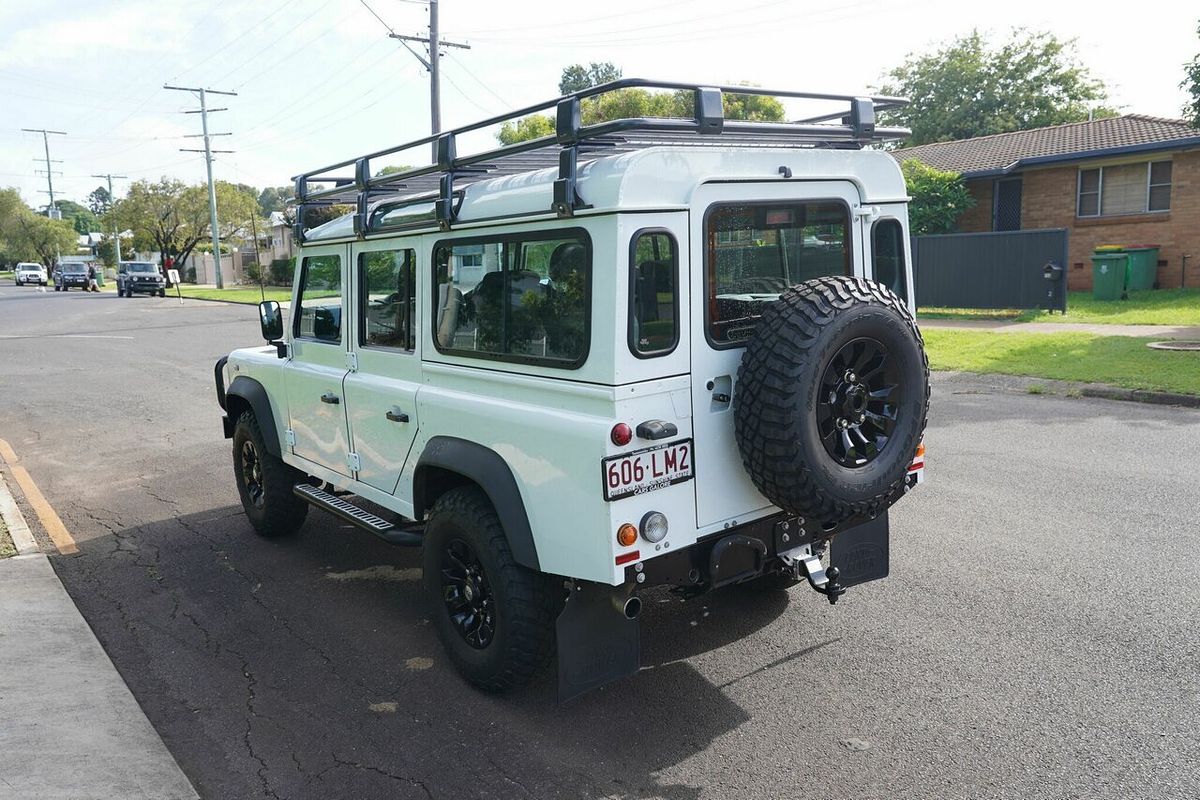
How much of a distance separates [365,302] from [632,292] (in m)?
2.26

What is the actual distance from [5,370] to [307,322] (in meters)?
13.4

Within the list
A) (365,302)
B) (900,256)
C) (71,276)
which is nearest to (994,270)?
(900,256)

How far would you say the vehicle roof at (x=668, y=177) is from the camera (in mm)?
3510

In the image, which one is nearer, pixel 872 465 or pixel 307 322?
pixel 872 465

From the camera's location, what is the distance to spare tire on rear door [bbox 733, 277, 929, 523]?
3.49 metres

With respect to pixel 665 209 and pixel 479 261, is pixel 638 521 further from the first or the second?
pixel 479 261

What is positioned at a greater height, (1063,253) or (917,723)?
(1063,253)

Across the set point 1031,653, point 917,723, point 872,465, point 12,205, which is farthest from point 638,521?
point 12,205

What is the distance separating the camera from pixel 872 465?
380 centimetres

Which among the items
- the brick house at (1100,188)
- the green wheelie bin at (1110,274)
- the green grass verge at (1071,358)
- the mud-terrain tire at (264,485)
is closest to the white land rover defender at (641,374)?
the mud-terrain tire at (264,485)

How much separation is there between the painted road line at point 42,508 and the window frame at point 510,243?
12.1 ft

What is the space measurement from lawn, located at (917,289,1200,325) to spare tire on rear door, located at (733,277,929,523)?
14.2 meters

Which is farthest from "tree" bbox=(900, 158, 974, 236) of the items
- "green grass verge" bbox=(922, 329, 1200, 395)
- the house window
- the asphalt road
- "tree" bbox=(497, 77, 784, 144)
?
the asphalt road

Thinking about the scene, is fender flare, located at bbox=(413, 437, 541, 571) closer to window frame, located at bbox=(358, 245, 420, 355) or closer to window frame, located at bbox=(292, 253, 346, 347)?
window frame, located at bbox=(358, 245, 420, 355)
